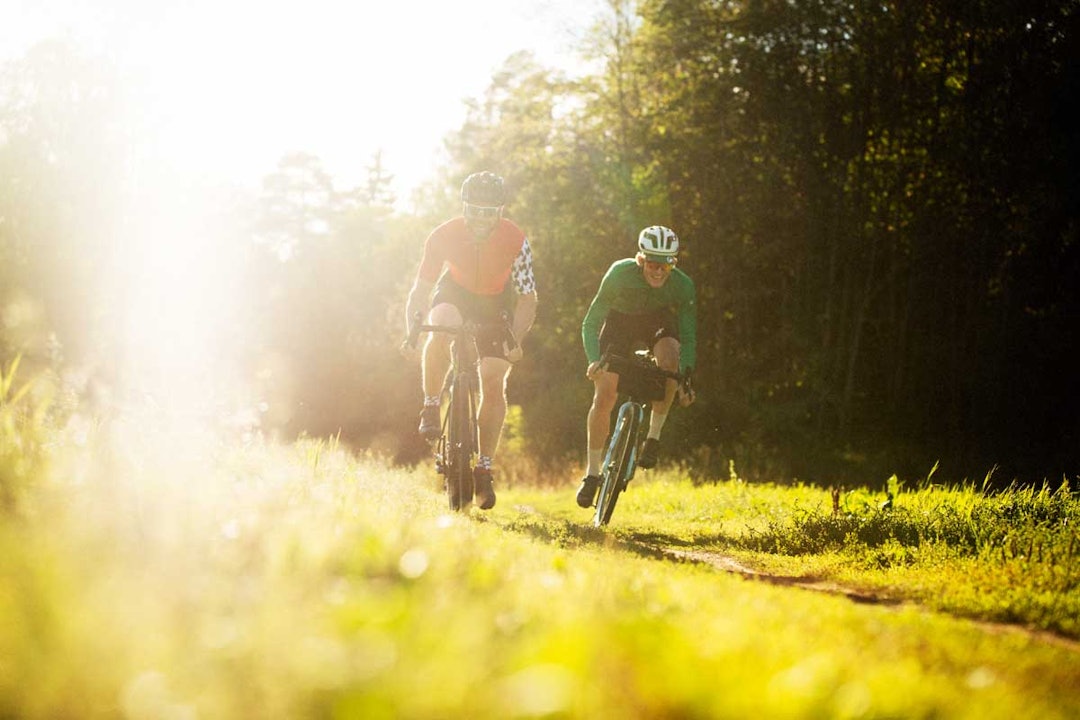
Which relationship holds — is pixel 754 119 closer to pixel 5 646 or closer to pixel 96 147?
pixel 5 646

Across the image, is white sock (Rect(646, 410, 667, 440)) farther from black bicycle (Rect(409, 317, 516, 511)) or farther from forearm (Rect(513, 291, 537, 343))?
black bicycle (Rect(409, 317, 516, 511))

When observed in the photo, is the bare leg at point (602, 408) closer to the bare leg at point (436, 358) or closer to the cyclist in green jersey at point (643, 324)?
the cyclist in green jersey at point (643, 324)

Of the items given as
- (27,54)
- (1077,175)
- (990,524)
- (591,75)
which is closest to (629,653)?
(990,524)

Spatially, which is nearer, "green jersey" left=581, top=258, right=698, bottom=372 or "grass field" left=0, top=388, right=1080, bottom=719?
"grass field" left=0, top=388, right=1080, bottom=719

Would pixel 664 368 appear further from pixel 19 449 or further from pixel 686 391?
pixel 19 449

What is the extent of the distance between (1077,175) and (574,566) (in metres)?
16.6

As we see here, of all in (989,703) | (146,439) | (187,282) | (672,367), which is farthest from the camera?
(187,282)

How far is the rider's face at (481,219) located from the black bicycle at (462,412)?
748mm

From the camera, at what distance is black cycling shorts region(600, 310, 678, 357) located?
355 inches

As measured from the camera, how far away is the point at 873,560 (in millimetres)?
6855

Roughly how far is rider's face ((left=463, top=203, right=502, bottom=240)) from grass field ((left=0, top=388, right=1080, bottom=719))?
104 inches

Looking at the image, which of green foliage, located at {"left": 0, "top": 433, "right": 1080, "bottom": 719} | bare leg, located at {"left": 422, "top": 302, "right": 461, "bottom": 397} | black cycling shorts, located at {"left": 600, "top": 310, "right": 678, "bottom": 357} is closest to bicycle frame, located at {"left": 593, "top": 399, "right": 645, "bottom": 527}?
black cycling shorts, located at {"left": 600, "top": 310, "right": 678, "bottom": 357}

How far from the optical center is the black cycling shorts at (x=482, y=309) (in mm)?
8023

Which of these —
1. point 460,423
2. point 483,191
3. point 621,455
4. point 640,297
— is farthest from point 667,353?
point 483,191
